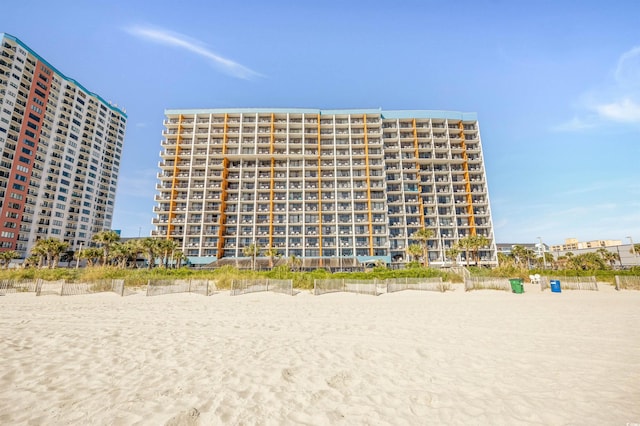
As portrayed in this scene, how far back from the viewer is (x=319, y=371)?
21.0 feet

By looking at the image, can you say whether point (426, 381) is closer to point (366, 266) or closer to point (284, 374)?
point (284, 374)

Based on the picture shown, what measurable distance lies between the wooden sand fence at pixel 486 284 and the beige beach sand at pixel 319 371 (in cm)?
1299

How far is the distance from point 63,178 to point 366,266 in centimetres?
8761

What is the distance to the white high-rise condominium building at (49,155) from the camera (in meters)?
65.4

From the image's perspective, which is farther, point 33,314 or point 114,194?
point 114,194

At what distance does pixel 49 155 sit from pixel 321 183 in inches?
2955

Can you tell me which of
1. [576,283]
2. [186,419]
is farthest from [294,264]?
[186,419]

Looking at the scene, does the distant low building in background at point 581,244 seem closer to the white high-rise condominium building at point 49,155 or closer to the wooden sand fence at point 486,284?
the wooden sand fence at point 486,284

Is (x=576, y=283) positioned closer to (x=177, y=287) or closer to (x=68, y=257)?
(x=177, y=287)

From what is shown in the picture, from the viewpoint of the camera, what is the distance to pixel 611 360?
22.2ft

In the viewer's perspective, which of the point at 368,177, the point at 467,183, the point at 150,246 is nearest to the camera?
the point at 150,246

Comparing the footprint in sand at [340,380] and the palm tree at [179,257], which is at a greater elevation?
the palm tree at [179,257]

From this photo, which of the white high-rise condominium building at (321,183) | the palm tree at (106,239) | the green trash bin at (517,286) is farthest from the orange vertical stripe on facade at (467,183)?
the palm tree at (106,239)

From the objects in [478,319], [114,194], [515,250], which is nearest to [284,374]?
[478,319]
